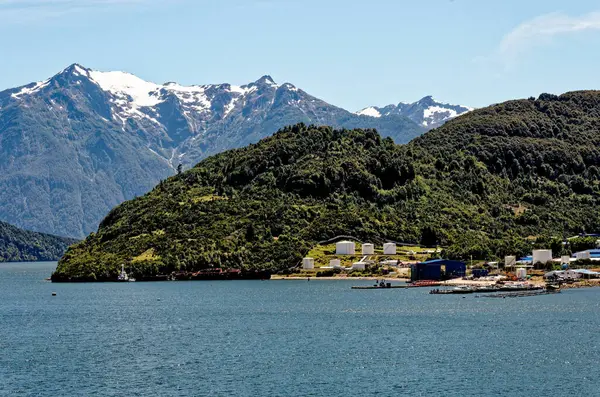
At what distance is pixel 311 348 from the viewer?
116688mm

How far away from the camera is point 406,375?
9688cm

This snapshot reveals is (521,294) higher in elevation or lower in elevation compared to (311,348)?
higher

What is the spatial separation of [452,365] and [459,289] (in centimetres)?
9325

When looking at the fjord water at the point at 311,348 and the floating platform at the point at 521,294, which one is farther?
the floating platform at the point at 521,294

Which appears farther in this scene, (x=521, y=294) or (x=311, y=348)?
(x=521, y=294)

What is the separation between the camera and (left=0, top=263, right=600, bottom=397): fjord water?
93000 mm

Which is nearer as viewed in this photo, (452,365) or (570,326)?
(452,365)

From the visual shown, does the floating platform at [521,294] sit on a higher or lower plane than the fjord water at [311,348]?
higher

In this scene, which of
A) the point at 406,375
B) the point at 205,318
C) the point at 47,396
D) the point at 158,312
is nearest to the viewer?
the point at 47,396

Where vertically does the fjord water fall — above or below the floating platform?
below

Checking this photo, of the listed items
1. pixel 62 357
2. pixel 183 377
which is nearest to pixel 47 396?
pixel 183 377

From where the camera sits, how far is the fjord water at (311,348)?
93.0 meters

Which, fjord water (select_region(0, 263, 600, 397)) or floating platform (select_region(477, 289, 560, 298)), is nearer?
fjord water (select_region(0, 263, 600, 397))

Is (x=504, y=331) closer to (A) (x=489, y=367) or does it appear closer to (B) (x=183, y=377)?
(A) (x=489, y=367)
